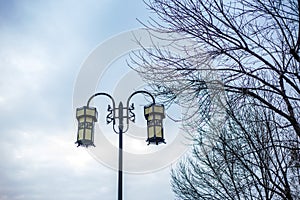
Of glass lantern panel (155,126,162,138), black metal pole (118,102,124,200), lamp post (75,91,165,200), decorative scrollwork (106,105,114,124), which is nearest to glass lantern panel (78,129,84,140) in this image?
lamp post (75,91,165,200)

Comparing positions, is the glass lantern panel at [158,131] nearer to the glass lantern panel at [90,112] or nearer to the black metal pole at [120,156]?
the black metal pole at [120,156]

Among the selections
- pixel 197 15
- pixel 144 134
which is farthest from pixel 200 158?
pixel 197 15

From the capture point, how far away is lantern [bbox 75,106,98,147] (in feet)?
15.9

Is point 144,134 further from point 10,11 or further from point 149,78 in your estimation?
point 10,11

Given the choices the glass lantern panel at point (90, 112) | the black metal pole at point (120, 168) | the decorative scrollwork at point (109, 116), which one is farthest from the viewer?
the decorative scrollwork at point (109, 116)

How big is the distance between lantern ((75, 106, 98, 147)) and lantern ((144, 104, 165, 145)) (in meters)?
0.78

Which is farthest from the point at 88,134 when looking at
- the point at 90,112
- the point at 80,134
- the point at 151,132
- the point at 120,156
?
the point at 151,132

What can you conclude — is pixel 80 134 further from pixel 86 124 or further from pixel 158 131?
A: pixel 158 131

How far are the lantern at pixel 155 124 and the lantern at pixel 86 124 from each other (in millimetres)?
777

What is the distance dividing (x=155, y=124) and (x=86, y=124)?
0.96 m

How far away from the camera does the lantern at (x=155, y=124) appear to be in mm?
4750

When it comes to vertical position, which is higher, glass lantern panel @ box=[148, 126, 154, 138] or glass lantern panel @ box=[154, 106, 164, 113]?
glass lantern panel @ box=[154, 106, 164, 113]

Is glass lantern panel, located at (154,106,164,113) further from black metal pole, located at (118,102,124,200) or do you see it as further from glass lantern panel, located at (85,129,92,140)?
glass lantern panel, located at (85,129,92,140)

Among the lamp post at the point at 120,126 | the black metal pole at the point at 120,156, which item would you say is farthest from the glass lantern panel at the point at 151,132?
the black metal pole at the point at 120,156
